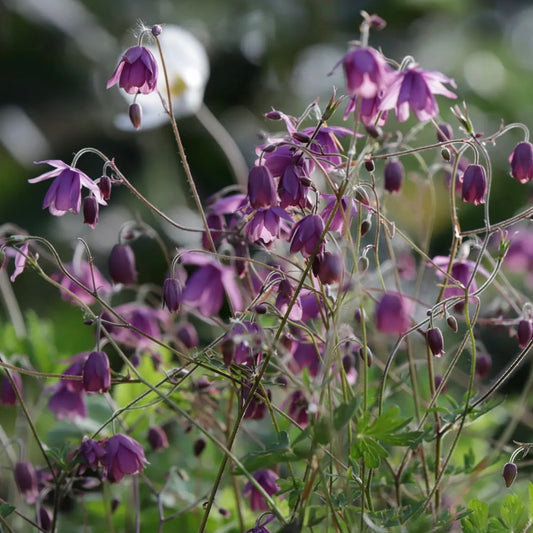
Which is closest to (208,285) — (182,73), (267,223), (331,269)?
(267,223)

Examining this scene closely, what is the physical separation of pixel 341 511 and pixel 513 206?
264 cm

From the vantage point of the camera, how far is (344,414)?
682 mm

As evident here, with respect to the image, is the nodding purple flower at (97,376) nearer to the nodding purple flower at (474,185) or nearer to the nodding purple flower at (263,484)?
the nodding purple flower at (263,484)

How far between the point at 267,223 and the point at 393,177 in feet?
0.65

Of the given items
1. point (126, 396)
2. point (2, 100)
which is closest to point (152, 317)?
point (126, 396)

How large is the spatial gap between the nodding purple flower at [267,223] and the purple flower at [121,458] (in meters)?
0.23

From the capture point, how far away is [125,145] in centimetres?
360

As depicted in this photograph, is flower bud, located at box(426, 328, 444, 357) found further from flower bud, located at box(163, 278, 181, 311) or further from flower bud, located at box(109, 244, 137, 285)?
flower bud, located at box(109, 244, 137, 285)

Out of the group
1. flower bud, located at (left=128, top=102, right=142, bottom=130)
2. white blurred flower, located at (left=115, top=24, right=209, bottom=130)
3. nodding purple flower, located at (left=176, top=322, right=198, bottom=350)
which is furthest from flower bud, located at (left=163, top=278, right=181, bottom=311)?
white blurred flower, located at (left=115, top=24, right=209, bottom=130)

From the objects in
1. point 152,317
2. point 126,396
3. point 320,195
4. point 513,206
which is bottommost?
point 513,206

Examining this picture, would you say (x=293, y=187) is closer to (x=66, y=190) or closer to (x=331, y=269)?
(x=331, y=269)

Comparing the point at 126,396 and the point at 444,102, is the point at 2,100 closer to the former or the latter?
the point at 444,102

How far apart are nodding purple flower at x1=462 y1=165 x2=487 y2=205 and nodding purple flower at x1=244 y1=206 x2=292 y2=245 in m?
0.17

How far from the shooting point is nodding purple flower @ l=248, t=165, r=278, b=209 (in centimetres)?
74
